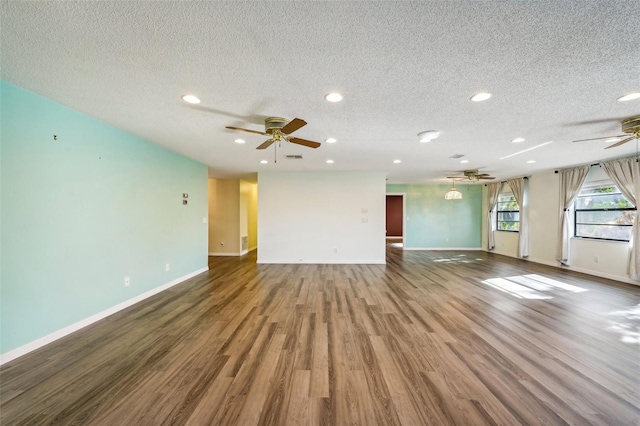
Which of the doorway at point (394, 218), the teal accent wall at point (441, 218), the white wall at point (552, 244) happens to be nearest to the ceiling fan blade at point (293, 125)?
the white wall at point (552, 244)

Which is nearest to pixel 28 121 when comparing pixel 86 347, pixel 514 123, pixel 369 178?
pixel 86 347

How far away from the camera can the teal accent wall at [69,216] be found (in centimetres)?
223

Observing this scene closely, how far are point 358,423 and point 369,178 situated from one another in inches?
232

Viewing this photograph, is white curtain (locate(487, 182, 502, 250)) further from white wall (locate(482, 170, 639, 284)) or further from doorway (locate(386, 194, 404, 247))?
doorway (locate(386, 194, 404, 247))

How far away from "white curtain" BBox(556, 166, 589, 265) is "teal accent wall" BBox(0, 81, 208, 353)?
9.13 meters

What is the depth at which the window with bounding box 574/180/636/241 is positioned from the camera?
202 inches

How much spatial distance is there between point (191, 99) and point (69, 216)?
1.95 meters

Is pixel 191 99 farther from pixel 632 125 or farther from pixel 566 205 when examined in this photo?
pixel 566 205

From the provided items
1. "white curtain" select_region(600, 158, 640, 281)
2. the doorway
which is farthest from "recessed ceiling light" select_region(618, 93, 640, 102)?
the doorway

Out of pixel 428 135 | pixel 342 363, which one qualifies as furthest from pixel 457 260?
pixel 342 363

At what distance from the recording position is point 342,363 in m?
2.16

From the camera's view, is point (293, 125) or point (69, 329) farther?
point (69, 329)

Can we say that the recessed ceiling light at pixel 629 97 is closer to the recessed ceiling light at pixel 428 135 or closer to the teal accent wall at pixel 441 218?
the recessed ceiling light at pixel 428 135

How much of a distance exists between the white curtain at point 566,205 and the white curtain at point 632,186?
33.7 inches
